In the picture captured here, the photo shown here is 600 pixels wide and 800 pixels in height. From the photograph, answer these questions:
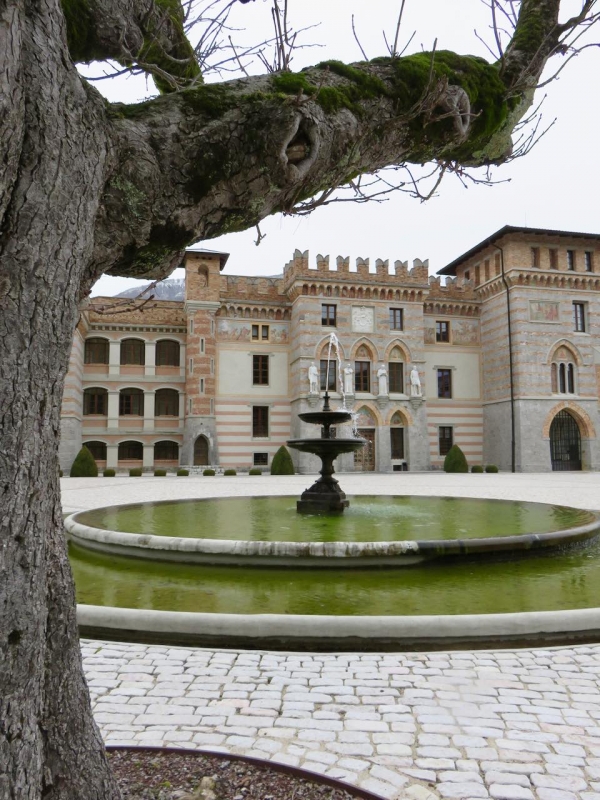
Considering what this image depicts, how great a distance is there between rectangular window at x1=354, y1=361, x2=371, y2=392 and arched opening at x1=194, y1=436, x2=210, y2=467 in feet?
29.4

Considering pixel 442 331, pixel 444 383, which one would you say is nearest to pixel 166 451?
pixel 444 383

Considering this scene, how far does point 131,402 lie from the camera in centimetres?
3475

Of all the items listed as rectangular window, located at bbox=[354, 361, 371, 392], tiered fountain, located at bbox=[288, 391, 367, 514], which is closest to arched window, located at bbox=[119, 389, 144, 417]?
rectangular window, located at bbox=[354, 361, 371, 392]

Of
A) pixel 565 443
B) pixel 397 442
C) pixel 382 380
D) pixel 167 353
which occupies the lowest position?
pixel 565 443

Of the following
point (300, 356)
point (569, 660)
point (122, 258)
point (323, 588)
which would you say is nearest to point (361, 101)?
point (122, 258)

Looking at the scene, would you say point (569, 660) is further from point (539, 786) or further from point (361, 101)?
point (361, 101)

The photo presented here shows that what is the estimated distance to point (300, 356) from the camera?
33.6 metres

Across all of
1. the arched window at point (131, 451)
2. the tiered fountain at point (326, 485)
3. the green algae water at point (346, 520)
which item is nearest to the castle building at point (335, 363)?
the arched window at point (131, 451)

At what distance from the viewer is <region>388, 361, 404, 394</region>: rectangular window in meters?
35.1

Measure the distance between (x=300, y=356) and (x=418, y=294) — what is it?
26.5 ft

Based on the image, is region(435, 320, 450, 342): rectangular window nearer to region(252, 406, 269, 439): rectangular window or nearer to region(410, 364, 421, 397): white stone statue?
region(410, 364, 421, 397): white stone statue

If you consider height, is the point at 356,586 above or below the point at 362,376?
below

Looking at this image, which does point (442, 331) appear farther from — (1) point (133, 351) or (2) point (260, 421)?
(1) point (133, 351)

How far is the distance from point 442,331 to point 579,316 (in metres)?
7.79
